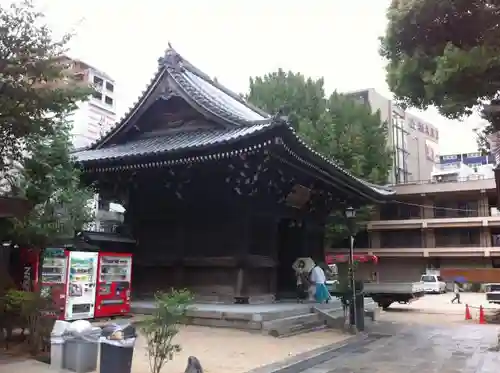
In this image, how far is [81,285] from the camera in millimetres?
12031

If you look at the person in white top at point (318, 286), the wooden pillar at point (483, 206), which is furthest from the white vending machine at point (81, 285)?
the wooden pillar at point (483, 206)

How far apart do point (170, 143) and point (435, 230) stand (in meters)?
36.9

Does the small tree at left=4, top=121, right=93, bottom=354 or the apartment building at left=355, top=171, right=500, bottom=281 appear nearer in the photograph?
the small tree at left=4, top=121, right=93, bottom=354

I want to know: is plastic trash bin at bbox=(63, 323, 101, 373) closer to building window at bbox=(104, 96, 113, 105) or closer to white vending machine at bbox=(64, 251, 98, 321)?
white vending machine at bbox=(64, 251, 98, 321)

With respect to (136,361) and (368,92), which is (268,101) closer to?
(368,92)

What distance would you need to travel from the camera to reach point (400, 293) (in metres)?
23.6

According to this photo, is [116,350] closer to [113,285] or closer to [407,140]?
[113,285]

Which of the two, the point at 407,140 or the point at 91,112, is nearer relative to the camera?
the point at 91,112

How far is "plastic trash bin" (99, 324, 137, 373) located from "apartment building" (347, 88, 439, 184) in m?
46.9

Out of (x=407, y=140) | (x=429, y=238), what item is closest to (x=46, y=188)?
(x=429, y=238)

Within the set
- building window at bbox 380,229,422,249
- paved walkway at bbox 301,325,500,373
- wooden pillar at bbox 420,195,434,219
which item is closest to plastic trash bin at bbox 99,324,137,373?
paved walkway at bbox 301,325,500,373

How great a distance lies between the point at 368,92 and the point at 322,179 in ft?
130

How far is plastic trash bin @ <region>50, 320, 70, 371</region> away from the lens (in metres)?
7.78

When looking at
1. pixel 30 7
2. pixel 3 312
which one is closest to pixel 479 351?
pixel 3 312
